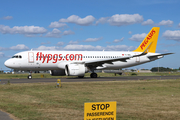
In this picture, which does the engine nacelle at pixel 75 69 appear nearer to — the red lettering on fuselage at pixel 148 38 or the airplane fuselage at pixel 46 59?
the airplane fuselage at pixel 46 59

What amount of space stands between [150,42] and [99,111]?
38.7 meters

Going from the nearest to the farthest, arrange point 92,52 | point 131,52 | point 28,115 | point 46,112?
point 28,115 → point 46,112 → point 92,52 → point 131,52

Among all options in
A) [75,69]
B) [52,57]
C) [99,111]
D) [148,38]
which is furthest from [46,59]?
[99,111]

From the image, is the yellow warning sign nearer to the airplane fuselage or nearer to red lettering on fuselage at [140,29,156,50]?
the airplane fuselage

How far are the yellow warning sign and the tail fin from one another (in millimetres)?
38033

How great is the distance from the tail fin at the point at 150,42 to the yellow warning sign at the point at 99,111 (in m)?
38.0

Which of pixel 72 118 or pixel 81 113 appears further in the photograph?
pixel 81 113

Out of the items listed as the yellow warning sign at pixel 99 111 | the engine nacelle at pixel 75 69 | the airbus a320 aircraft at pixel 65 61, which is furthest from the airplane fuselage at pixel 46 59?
the yellow warning sign at pixel 99 111

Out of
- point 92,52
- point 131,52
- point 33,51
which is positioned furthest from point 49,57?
point 131,52

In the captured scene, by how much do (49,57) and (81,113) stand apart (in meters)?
25.9

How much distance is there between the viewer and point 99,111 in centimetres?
555

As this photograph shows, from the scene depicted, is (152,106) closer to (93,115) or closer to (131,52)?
(93,115)

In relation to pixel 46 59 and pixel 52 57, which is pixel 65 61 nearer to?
pixel 52 57

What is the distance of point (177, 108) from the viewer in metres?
11.5
